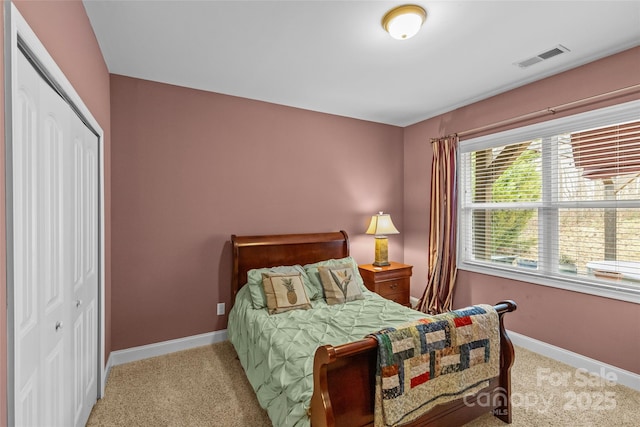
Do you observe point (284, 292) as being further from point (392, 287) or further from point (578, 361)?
point (578, 361)

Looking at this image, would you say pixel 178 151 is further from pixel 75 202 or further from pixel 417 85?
pixel 417 85

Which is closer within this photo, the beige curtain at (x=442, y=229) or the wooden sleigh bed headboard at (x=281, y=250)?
the wooden sleigh bed headboard at (x=281, y=250)

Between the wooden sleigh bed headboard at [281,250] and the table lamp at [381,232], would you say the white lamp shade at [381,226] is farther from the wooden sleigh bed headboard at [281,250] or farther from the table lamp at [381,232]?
the wooden sleigh bed headboard at [281,250]

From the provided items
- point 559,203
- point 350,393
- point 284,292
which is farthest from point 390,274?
point 350,393

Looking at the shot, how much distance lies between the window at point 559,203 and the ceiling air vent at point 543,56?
578mm

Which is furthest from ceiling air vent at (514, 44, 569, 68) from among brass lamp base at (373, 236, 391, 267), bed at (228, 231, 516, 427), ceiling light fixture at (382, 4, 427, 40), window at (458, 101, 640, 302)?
brass lamp base at (373, 236, 391, 267)

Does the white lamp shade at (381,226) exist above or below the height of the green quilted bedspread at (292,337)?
above

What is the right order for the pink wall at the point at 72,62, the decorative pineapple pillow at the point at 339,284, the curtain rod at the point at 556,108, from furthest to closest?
the decorative pineapple pillow at the point at 339,284
the curtain rod at the point at 556,108
the pink wall at the point at 72,62

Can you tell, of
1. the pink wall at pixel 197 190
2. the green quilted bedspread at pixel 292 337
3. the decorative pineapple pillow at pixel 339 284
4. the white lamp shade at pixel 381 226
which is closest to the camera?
the green quilted bedspread at pixel 292 337

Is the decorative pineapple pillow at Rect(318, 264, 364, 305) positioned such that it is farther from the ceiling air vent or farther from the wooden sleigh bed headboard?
the ceiling air vent

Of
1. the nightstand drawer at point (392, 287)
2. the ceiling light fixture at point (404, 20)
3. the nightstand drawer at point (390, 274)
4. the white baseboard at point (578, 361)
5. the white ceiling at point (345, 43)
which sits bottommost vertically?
the white baseboard at point (578, 361)

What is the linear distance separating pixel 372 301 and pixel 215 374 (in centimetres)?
150

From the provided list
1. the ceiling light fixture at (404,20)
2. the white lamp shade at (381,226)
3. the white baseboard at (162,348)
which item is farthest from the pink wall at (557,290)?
the white baseboard at (162,348)

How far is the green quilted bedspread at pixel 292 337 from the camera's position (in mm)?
1713
